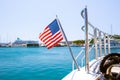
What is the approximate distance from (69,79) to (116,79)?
99 cm

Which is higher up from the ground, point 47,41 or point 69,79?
point 47,41

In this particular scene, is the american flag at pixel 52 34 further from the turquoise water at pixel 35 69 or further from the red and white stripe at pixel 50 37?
the turquoise water at pixel 35 69

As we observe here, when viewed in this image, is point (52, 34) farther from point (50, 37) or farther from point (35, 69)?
point (35, 69)

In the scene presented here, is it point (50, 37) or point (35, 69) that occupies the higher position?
point (50, 37)

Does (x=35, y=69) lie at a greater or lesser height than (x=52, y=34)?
lesser

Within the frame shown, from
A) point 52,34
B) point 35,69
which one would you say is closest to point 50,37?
point 52,34

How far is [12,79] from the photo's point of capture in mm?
13625

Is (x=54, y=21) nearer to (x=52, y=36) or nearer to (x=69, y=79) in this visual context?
(x=52, y=36)

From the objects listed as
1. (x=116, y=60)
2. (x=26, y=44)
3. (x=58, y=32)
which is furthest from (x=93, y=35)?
(x=26, y=44)

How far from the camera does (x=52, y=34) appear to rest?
477 centimetres

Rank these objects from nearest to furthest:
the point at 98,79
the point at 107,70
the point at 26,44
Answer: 1. the point at 107,70
2. the point at 98,79
3. the point at 26,44

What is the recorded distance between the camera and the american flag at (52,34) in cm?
467

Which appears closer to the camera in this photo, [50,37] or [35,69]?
[50,37]

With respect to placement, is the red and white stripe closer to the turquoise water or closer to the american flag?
the american flag
